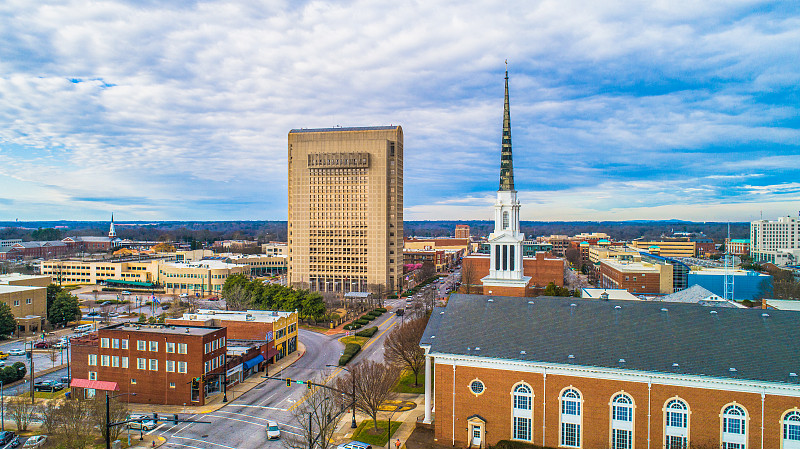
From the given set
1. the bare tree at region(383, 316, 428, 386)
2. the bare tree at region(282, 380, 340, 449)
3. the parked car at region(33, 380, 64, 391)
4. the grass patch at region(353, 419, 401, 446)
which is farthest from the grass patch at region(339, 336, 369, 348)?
the parked car at region(33, 380, 64, 391)

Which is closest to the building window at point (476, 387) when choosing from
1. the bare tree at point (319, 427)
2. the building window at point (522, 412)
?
the building window at point (522, 412)

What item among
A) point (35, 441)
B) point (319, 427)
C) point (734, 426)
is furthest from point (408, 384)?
point (35, 441)

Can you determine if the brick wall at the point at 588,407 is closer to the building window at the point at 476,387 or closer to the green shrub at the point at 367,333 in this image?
the building window at the point at 476,387

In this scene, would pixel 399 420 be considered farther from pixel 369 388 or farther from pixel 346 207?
pixel 346 207

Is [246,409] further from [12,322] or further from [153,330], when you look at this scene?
[12,322]

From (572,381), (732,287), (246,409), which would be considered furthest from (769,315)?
(732,287)

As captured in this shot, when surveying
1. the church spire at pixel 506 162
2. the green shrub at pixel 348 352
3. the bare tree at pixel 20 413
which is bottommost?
the green shrub at pixel 348 352
